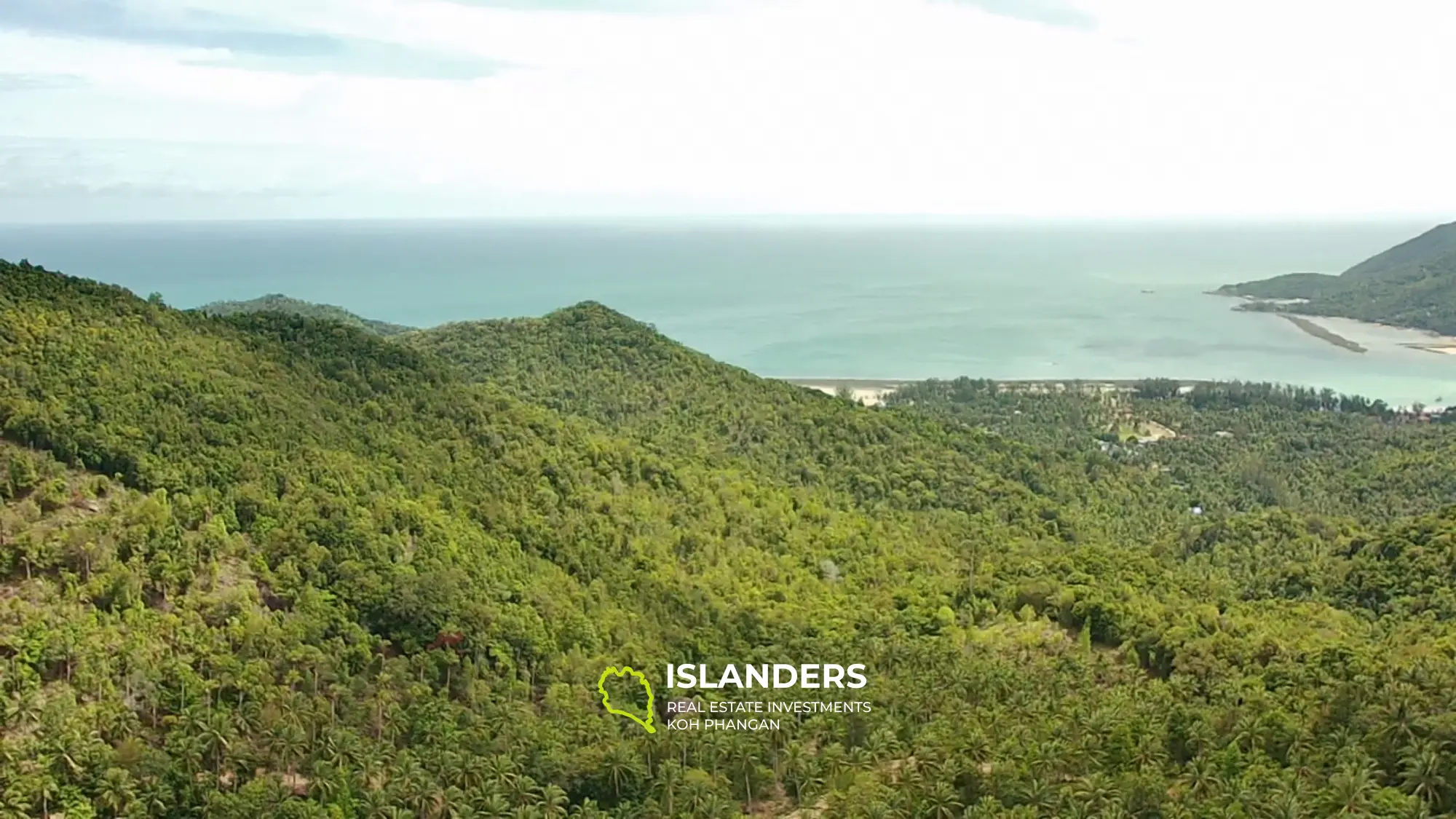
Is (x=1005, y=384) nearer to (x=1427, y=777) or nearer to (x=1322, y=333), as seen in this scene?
(x=1322, y=333)

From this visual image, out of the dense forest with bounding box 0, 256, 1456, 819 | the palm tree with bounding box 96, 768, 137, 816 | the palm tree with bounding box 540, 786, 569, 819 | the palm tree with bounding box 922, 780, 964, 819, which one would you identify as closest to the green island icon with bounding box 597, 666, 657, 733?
the dense forest with bounding box 0, 256, 1456, 819

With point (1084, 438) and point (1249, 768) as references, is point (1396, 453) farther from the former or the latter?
point (1249, 768)

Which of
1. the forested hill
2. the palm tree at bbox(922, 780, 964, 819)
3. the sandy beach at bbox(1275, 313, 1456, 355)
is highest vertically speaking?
the forested hill

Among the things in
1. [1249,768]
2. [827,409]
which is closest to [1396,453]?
[827,409]

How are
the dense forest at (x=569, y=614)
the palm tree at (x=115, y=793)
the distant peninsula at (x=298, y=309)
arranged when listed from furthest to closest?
1. the distant peninsula at (x=298, y=309)
2. the dense forest at (x=569, y=614)
3. the palm tree at (x=115, y=793)

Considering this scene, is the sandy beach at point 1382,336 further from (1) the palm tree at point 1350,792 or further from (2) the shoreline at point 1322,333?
(1) the palm tree at point 1350,792

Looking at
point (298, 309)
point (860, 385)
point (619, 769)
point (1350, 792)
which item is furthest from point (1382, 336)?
point (619, 769)

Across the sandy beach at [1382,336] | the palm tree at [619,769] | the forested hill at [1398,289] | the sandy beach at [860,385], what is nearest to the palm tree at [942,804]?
the palm tree at [619,769]

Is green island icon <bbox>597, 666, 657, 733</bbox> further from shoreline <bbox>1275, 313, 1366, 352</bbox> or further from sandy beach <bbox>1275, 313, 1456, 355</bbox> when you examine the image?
sandy beach <bbox>1275, 313, 1456, 355</bbox>
